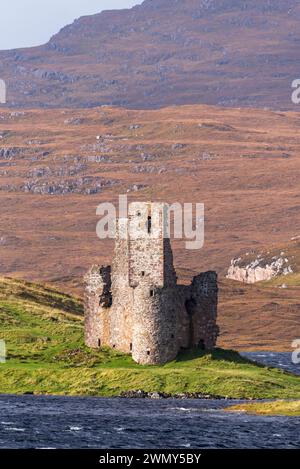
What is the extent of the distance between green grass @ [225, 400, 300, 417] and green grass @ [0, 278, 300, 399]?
7930 millimetres

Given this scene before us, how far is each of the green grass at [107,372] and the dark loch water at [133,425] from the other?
3.23 metres

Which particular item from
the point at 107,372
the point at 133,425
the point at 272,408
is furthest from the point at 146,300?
the point at 133,425

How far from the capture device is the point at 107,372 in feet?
343

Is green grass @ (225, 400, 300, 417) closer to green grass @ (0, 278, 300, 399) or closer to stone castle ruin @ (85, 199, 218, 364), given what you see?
green grass @ (0, 278, 300, 399)

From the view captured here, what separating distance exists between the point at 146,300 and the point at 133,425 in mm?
23698

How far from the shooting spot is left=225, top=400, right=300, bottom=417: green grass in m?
90.6

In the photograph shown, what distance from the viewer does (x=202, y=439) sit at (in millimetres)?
76188

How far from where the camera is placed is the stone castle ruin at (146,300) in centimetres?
10606

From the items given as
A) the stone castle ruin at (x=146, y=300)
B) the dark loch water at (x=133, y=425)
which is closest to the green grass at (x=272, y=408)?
the dark loch water at (x=133, y=425)

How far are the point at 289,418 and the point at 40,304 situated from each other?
5642 centimetres

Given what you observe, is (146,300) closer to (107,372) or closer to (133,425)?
(107,372)

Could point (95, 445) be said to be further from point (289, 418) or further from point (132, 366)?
point (132, 366)
